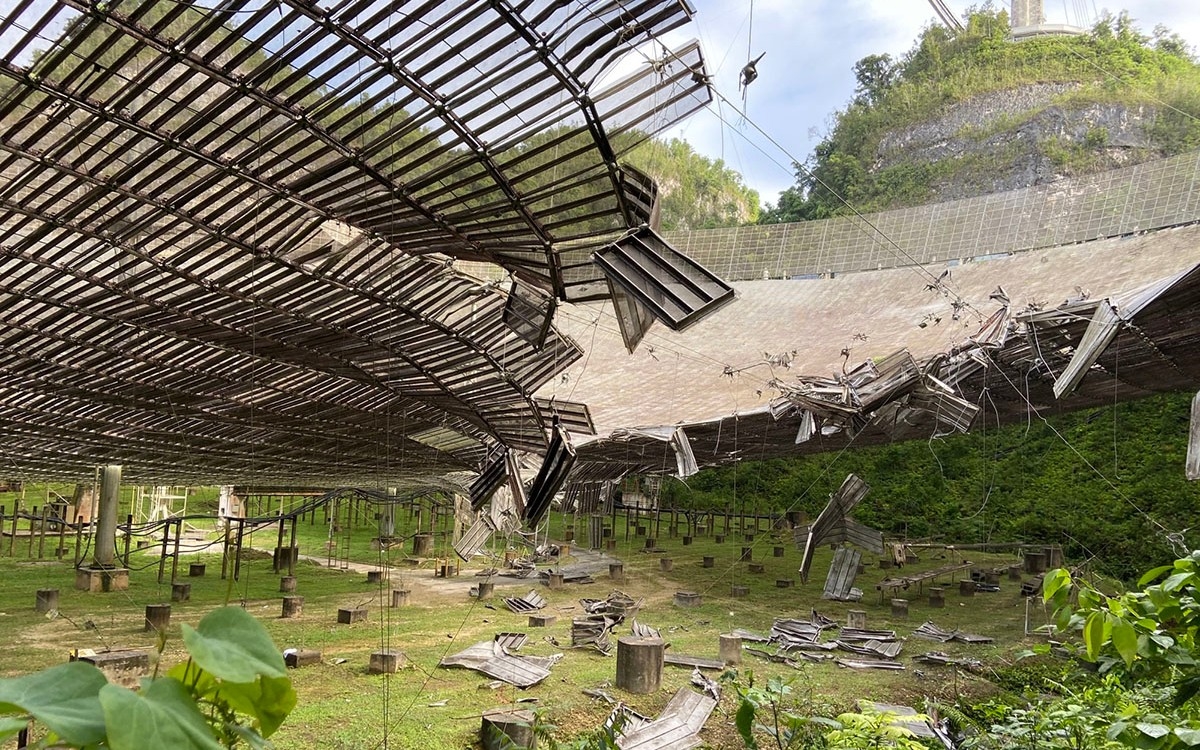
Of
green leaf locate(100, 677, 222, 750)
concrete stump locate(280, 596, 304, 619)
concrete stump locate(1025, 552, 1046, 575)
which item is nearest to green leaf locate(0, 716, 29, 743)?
green leaf locate(100, 677, 222, 750)

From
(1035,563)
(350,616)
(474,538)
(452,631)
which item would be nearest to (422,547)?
(474,538)

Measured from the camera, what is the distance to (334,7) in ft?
→ 25.3

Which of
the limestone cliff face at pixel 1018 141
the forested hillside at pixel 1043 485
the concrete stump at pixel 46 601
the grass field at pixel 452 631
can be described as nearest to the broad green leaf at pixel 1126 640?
the grass field at pixel 452 631

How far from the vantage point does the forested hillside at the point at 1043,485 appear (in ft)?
82.7

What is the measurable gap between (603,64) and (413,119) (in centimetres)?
214

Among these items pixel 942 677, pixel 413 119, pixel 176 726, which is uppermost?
pixel 413 119

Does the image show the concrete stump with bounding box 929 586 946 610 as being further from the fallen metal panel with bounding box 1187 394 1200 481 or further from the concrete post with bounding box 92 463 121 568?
the concrete post with bounding box 92 463 121 568

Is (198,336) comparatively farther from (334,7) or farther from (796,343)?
(796,343)

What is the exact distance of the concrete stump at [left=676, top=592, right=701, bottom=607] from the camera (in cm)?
1856

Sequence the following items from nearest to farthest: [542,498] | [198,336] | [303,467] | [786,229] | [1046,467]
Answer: [198,336]
[542,498]
[303,467]
[1046,467]
[786,229]

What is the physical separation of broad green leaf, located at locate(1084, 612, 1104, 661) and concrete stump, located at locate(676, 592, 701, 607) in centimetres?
1632

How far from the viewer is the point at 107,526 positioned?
21000mm

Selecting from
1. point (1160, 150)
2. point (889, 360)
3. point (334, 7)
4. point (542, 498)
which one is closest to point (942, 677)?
point (889, 360)

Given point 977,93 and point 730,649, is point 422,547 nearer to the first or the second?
point 730,649
